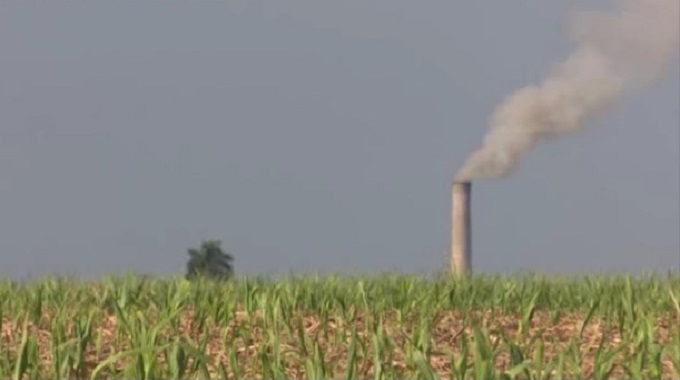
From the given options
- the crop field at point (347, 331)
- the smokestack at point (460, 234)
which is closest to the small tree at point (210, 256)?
the smokestack at point (460, 234)

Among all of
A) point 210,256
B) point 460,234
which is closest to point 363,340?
point 460,234

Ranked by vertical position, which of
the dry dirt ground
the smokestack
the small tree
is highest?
the small tree

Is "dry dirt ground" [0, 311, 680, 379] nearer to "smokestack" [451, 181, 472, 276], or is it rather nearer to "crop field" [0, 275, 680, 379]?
"crop field" [0, 275, 680, 379]

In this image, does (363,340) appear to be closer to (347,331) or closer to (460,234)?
(347,331)

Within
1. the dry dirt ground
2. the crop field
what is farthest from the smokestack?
the dry dirt ground

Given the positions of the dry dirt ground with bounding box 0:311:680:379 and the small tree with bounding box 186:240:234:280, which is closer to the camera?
the dry dirt ground with bounding box 0:311:680:379

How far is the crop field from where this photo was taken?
4.48m

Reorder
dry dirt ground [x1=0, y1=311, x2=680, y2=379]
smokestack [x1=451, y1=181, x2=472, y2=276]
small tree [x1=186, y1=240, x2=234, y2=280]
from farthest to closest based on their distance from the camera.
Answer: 1. small tree [x1=186, y1=240, x2=234, y2=280]
2. smokestack [x1=451, y1=181, x2=472, y2=276]
3. dry dirt ground [x1=0, y1=311, x2=680, y2=379]

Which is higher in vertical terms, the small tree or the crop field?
the small tree

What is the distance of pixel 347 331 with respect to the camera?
21.3 ft

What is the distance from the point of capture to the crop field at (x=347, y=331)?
448cm

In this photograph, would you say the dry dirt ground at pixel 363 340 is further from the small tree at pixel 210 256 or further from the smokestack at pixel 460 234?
the small tree at pixel 210 256

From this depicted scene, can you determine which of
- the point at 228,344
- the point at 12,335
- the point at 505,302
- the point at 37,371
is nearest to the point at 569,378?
the point at 228,344

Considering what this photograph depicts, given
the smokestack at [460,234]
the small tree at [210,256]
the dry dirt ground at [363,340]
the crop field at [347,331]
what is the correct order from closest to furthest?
the crop field at [347,331] → the dry dirt ground at [363,340] → the smokestack at [460,234] → the small tree at [210,256]
